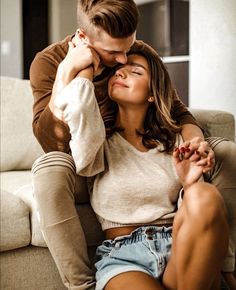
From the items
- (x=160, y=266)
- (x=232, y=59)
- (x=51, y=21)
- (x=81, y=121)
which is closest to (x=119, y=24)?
(x=81, y=121)

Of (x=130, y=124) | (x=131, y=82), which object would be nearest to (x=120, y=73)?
(x=131, y=82)

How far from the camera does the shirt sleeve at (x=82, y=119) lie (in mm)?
1194

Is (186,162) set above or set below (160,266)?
above

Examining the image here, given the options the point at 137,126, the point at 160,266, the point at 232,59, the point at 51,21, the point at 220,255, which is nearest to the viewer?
the point at 220,255

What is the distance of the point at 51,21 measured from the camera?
3.46m

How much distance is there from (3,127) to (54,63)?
53cm

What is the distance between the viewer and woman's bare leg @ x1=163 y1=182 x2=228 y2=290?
3.37ft

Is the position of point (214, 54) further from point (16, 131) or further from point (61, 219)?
point (61, 219)

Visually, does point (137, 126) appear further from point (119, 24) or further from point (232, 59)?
point (232, 59)

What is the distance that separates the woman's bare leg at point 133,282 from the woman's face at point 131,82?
1.54ft

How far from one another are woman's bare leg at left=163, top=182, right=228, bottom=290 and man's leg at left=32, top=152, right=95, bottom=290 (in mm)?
283

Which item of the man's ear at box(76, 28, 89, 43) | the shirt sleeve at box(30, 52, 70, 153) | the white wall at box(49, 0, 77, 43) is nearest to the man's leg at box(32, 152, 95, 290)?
the shirt sleeve at box(30, 52, 70, 153)

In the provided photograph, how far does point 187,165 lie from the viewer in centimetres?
124

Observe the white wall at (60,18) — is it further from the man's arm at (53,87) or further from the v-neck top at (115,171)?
the v-neck top at (115,171)
